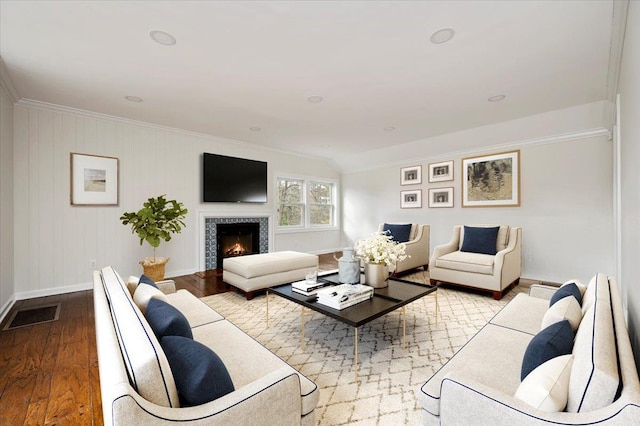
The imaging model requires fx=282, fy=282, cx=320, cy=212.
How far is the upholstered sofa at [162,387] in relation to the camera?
0.76 m

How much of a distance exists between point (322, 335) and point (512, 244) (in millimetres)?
3020

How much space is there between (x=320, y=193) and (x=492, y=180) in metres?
3.84

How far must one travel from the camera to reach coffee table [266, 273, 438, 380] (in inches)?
74.6

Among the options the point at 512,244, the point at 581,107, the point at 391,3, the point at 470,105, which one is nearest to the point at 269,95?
the point at 391,3

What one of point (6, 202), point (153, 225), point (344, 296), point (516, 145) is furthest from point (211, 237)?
point (516, 145)

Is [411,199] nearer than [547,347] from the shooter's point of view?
No

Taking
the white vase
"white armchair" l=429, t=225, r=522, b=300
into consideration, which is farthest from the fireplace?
the white vase

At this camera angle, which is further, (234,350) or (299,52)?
(299,52)

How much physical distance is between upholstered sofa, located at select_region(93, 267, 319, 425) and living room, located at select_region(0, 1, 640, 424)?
3182 millimetres

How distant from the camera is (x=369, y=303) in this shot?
7.19ft

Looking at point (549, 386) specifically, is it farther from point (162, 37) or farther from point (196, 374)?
point (162, 37)

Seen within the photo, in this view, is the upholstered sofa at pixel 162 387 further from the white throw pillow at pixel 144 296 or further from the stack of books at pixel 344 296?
the stack of books at pixel 344 296

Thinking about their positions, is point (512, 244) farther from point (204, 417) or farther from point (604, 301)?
point (204, 417)

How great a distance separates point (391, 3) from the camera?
1.96 metres
